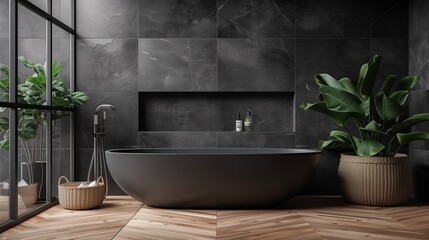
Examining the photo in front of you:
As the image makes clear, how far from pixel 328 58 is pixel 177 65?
4.72 feet

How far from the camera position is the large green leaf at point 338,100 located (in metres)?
3.86

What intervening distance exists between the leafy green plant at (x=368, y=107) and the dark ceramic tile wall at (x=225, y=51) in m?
0.45

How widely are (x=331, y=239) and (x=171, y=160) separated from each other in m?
1.29

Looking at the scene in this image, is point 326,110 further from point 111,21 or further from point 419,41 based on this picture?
point 111,21

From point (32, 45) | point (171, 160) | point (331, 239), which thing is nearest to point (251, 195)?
point (171, 160)

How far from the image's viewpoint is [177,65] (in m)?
4.54

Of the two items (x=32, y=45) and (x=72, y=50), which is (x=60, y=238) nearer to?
(x=32, y=45)

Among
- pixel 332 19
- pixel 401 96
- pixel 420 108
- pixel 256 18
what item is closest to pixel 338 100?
pixel 401 96

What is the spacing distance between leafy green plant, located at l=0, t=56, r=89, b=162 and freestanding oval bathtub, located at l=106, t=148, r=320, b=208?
22.1 inches

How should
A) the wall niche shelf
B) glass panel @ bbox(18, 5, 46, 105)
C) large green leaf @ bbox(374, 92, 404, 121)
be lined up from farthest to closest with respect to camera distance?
the wall niche shelf < large green leaf @ bbox(374, 92, 404, 121) < glass panel @ bbox(18, 5, 46, 105)

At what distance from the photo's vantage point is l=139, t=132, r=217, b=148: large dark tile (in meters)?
4.52

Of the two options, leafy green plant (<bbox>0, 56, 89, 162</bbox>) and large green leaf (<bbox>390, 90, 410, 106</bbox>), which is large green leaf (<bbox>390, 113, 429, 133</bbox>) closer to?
large green leaf (<bbox>390, 90, 410, 106</bbox>)

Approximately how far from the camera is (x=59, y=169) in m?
4.12

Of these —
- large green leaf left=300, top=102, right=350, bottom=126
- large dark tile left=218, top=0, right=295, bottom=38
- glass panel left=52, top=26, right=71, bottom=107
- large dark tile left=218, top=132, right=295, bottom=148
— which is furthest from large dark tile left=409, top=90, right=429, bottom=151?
glass panel left=52, top=26, right=71, bottom=107
